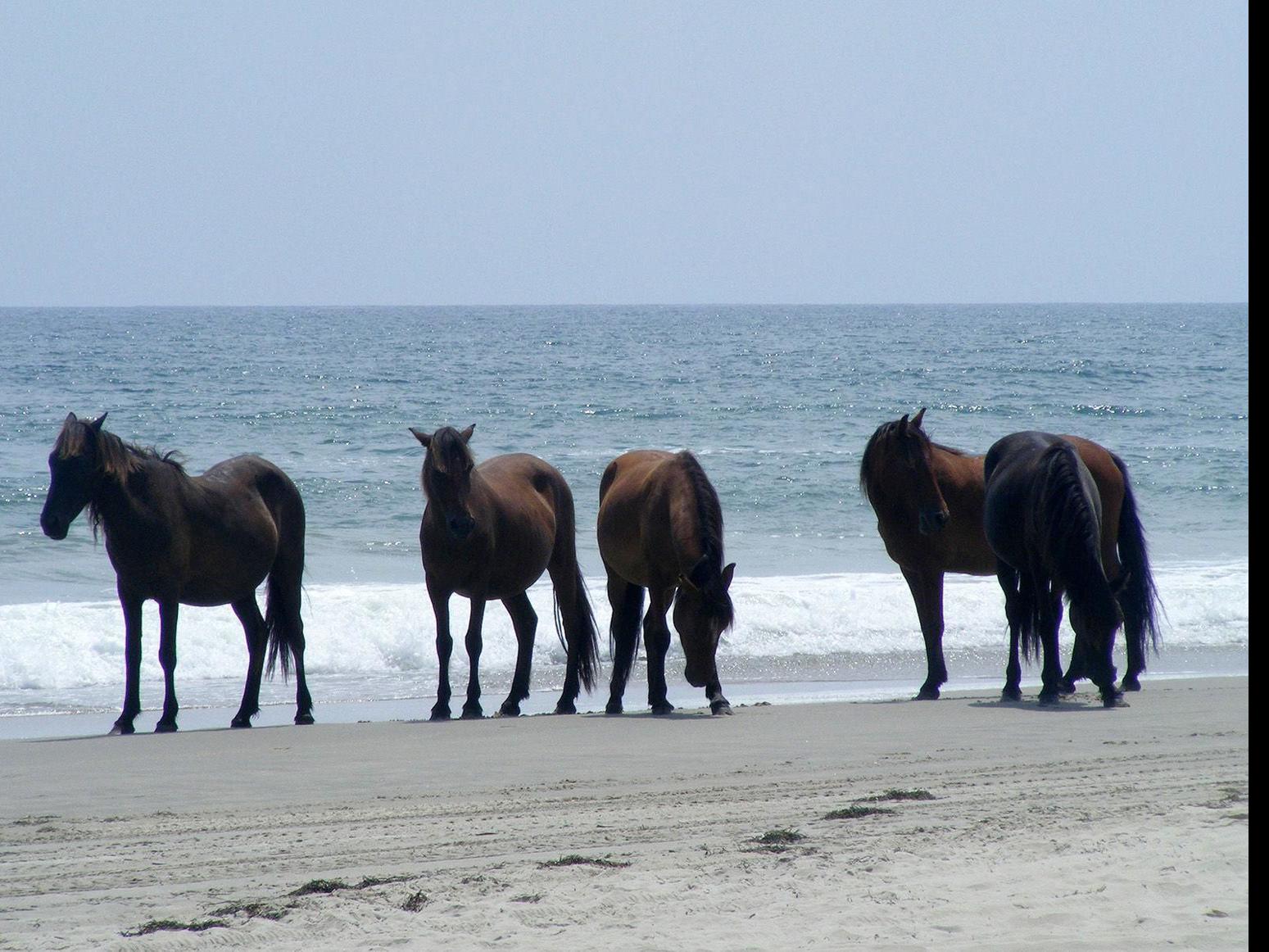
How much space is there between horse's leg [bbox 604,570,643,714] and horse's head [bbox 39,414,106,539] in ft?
10.7

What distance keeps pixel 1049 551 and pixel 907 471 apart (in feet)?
4.19

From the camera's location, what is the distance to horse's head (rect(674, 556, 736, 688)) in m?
7.28

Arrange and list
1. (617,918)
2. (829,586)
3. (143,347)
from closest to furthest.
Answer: (617,918)
(829,586)
(143,347)

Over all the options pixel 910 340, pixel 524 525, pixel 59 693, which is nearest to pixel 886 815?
pixel 524 525

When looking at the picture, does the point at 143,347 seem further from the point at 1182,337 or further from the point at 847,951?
the point at 847,951

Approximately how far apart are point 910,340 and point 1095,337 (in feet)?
33.7

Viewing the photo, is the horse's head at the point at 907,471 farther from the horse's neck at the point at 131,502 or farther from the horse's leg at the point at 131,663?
the horse's leg at the point at 131,663

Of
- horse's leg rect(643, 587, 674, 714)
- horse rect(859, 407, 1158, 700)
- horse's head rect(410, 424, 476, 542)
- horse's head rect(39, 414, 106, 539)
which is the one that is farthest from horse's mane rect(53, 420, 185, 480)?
horse rect(859, 407, 1158, 700)

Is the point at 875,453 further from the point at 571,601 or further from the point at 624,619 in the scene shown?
the point at 571,601

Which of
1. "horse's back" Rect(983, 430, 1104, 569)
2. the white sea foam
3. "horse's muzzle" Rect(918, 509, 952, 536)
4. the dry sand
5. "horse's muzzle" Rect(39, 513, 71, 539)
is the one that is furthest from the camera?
the white sea foam

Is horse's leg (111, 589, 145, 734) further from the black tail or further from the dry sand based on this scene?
the black tail

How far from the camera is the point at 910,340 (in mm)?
64188

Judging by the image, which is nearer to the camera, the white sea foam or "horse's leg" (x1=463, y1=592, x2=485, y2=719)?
→ "horse's leg" (x1=463, y1=592, x2=485, y2=719)

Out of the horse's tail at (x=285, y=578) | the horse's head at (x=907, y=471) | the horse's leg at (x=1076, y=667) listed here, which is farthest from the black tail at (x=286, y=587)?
the horse's leg at (x=1076, y=667)
